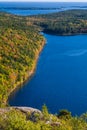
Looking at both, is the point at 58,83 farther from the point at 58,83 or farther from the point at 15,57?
the point at 15,57

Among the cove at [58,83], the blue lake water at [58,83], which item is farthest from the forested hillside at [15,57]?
the blue lake water at [58,83]

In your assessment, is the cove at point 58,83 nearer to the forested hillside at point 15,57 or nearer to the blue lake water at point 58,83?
the blue lake water at point 58,83

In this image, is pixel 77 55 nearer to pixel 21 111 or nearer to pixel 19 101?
pixel 19 101

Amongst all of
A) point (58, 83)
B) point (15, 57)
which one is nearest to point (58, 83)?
point (58, 83)

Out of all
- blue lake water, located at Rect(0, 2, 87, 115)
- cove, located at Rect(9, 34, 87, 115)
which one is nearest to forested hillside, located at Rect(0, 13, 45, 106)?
cove, located at Rect(9, 34, 87, 115)

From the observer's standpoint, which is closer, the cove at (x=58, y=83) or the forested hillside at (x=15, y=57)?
the cove at (x=58, y=83)

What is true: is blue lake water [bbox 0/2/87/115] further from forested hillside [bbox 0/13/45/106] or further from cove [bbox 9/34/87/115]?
forested hillside [bbox 0/13/45/106]

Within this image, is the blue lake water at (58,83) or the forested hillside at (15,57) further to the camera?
the forested hillside at (15,57)

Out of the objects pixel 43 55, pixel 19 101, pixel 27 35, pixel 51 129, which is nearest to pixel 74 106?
pixel 19 101
